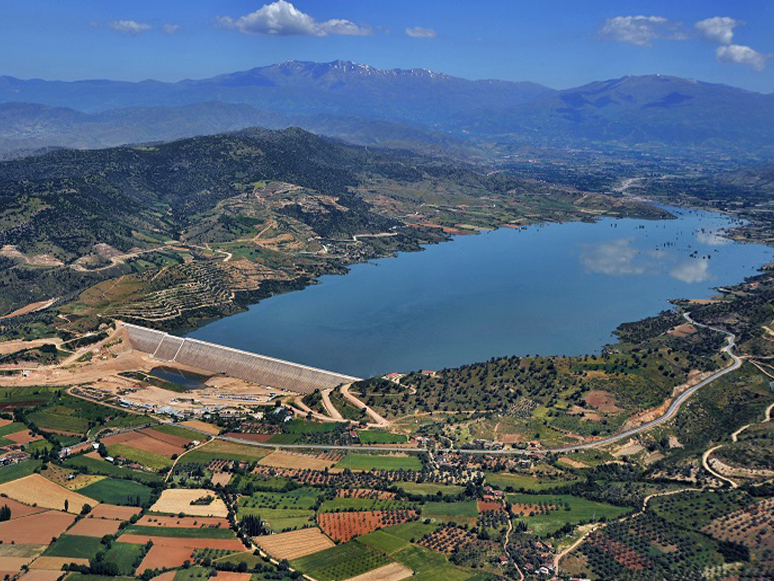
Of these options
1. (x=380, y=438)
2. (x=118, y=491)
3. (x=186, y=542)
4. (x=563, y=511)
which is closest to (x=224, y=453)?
(x=118, y=491)

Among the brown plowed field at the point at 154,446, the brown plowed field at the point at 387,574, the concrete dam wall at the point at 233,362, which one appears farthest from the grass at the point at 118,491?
the concrete dam wall at the point at 233,362

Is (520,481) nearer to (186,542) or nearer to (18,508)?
(186,542)

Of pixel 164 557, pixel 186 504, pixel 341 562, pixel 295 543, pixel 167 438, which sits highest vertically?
pixel 341 562

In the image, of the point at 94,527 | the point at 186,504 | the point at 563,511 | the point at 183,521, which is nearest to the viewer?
the point at 94,527

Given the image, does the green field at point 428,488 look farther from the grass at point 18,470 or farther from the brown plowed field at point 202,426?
the grass at point 18,470

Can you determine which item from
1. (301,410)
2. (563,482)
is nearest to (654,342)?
(563,482)

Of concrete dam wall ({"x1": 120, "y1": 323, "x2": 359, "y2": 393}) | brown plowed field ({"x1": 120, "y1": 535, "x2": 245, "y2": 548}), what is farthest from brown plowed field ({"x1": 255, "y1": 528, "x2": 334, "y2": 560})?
concrete dam wall ({"x1": 120, "y1": 323, "x2": 359, "y2": 393})
